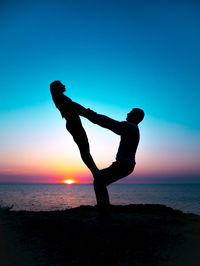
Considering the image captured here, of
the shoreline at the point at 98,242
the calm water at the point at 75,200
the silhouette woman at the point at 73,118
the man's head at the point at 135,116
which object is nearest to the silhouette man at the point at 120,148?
the man's head at the point at 135,116

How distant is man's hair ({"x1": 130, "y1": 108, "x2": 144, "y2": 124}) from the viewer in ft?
17.3

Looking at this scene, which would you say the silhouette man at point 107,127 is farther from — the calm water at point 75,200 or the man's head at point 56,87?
the calm water at point 75,200

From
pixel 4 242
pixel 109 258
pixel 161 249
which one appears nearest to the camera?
pixel 109 258

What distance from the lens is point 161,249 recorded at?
4250 mm

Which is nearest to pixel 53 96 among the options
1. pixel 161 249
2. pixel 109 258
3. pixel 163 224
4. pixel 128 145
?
pixel 128 145

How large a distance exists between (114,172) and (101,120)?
4.23 feet

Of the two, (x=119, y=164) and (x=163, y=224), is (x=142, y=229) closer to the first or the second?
(x=163, y=224)

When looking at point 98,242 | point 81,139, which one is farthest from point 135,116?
point 98,242

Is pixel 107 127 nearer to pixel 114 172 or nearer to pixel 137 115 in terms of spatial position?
pixel 137 115

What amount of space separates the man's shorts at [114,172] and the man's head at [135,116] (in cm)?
110

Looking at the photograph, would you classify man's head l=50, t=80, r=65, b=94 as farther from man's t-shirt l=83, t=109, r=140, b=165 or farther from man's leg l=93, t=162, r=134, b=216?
man's leg l=93, t=162, r=134, b=216

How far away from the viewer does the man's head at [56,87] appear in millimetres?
5191

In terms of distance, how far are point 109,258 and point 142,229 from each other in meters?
1.82

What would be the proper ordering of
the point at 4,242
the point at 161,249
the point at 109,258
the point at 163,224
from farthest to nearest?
the point at 163,224 < the point at 4,242 < the point at 161,249 < the point at 109,258
